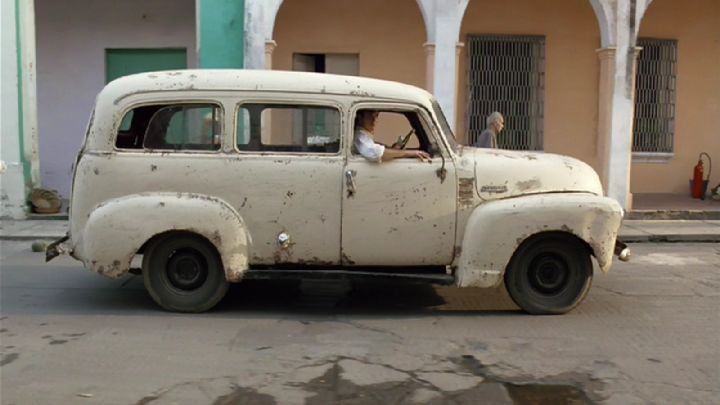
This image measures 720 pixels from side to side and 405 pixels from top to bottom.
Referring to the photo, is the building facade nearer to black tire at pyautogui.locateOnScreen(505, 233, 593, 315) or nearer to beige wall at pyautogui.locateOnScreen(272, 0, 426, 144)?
beige wall at pyautogui.locateOnScreen(272, 0, 426, 144)

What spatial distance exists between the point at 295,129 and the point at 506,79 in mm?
8857

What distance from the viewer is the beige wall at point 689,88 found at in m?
15.1

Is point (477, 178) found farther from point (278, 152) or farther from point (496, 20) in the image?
point (496, 20)

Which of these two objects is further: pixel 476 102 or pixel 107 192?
pixel 476 102

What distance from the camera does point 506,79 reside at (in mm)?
14789

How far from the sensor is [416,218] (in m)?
6.61

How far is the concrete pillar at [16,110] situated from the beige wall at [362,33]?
4.38 m

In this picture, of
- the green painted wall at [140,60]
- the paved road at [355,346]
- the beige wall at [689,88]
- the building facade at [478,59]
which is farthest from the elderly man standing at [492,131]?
the green painted wall at [140,60]

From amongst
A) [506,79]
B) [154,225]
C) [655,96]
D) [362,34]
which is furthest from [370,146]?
[655,96]

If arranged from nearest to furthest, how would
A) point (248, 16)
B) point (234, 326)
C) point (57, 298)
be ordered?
1. point (234, 326)
2. point (57, 298)
3. point (248, 16)

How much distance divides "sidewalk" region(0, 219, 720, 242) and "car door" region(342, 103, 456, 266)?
5363mm

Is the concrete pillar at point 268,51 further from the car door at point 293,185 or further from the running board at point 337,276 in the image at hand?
the running board at point 337,276

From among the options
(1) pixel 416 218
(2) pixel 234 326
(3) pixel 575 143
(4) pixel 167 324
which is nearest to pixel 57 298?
(4) pixel 167 324

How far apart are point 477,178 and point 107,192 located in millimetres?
3162
